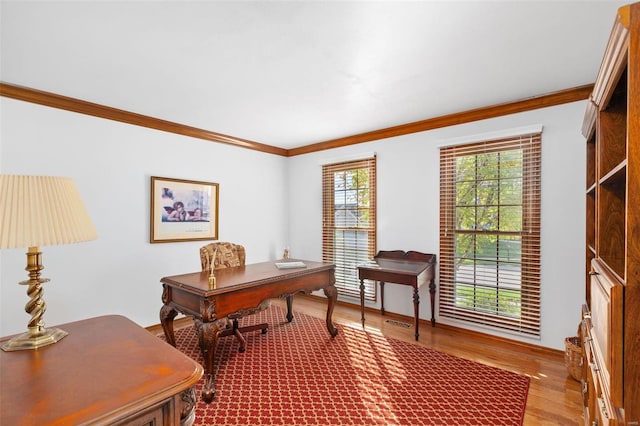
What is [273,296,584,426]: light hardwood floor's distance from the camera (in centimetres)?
216

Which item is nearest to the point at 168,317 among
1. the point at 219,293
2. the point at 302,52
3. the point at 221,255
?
the point at 219,293

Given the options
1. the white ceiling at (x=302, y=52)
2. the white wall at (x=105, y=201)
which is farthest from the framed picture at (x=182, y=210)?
the white ceiling at (x=302, y=52)

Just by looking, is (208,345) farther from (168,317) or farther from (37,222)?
(37,222)

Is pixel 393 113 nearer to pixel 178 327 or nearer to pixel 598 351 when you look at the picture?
pixel 598 351

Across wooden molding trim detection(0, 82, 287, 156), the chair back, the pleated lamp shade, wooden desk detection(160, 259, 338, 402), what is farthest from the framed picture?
the pleated lamp shade

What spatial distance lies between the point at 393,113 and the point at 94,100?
10.2 ft

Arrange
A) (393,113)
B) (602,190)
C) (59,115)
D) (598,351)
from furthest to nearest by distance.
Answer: (393,113), (59,115), (602,190), (598,351)

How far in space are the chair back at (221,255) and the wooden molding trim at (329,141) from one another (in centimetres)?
163

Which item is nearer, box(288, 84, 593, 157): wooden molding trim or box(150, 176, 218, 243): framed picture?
box(288, 84, 593, 157): wooden molding trim

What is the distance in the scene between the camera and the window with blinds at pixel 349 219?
4.35 meters

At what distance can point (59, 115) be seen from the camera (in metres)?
3.02

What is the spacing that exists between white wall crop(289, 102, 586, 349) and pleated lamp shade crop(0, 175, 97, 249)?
3418 mm

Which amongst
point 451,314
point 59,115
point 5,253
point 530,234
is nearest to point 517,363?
point 451,314

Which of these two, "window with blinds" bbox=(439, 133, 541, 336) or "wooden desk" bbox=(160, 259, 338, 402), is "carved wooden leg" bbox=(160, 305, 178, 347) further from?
"window with blinds" bbox=(439, 133, 541, 336)
